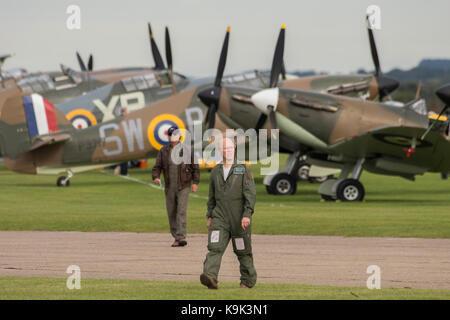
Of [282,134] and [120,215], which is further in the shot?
[282,134]

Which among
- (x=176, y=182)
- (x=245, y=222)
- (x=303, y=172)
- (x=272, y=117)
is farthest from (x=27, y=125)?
(x=245, y=222)

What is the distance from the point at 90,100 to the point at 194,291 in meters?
33.2

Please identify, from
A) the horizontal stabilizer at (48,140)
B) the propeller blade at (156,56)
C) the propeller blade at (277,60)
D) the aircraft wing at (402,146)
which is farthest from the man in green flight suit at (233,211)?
the propeller blade at (156,56)

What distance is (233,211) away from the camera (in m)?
10.7

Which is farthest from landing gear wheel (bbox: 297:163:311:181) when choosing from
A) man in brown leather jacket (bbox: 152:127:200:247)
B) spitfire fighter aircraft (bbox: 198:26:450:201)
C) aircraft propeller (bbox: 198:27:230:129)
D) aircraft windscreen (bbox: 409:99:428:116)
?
man in brown leather jacket (bbox: 152:127:200:247)

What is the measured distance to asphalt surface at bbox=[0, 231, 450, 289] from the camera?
11.9 m

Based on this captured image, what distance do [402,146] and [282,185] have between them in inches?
169

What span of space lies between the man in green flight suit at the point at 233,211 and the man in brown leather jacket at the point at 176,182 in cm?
480

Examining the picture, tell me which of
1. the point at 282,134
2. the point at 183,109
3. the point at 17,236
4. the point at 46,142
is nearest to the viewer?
the point at 17,236

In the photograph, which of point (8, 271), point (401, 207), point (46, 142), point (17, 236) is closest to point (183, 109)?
point (46, 142)

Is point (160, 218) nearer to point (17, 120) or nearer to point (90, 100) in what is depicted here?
point (17, 120)

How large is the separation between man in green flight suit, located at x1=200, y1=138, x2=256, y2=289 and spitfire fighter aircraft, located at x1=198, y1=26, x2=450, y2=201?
641 inches

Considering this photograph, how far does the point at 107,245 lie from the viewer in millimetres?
15648

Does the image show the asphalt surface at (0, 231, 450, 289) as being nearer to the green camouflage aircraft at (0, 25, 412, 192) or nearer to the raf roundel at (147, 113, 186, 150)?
the green camouflage aircraft at (0, 25, 412, 192)
